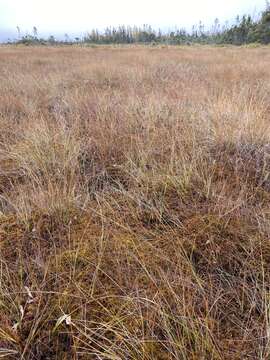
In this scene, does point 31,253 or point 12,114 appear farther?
point 12,114

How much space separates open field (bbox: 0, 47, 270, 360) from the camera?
854 mm

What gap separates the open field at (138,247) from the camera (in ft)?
2.80

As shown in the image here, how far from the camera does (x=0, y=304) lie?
0.95m

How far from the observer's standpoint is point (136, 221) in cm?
143

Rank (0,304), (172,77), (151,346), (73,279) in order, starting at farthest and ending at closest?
(172,77) → (73,279) → (0,304) → (151,346)

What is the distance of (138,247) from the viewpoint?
47.9 inches

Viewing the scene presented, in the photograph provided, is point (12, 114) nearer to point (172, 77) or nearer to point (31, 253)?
point (31, 253)

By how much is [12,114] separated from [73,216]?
97.5 inches

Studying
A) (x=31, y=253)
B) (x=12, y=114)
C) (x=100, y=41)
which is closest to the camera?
(x=31, y=253)

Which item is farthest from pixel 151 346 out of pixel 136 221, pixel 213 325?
pixel 136 221

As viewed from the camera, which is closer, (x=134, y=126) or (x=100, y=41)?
(x=134, y=126)

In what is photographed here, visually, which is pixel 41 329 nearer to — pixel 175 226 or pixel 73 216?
pixel 73 216

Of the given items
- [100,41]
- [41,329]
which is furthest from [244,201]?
[100,41]

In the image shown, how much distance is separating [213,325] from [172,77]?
608 centimetres
